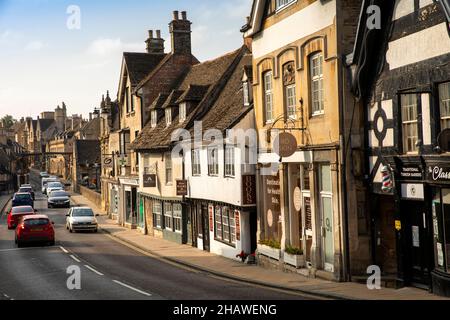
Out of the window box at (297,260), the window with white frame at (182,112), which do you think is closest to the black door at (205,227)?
the window with white frame at (182,112)

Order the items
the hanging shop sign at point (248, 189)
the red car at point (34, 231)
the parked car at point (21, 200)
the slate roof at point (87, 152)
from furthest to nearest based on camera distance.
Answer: the slate roof at point (87, 152), the parked car at point (21, 200), the red car at point (34, 231), the hanging shop sign at point (248, 189)

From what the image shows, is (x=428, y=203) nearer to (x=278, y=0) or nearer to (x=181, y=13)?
(x=278, y=0)

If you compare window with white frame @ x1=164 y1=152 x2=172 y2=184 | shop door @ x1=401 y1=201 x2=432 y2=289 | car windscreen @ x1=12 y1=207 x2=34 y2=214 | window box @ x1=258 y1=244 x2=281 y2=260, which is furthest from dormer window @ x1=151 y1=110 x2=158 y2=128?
shop door @ x1=401 y1=201 x2=432 y2=289

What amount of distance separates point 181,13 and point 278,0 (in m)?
21.0

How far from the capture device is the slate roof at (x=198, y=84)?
34281 mm

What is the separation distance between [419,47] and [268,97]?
8772 millimetres

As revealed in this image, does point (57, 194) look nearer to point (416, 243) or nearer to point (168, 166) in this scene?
point (168, 166)

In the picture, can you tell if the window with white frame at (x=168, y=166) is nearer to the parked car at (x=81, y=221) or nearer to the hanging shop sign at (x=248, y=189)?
the parked car at (x=81, y=221)

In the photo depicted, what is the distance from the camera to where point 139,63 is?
45812 millimetres

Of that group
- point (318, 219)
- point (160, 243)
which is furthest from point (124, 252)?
point (318, 219)

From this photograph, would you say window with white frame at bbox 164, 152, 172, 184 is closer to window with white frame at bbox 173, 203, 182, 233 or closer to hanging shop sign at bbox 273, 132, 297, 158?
window with white frame at bbox 173, 203, 182, 233

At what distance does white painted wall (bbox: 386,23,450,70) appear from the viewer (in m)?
15.6

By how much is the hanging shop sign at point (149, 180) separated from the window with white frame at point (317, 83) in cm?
1901

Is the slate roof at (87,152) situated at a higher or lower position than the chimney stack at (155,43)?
lower
